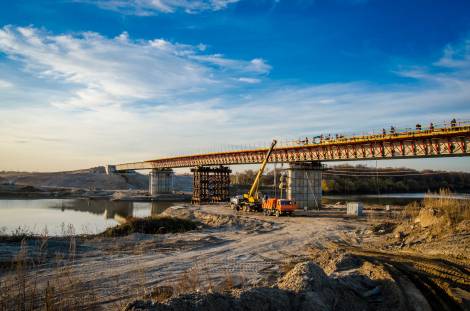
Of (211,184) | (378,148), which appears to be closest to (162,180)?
(211,184)

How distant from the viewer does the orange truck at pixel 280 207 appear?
1491 inches

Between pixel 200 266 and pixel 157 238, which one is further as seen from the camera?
pixel 157 238

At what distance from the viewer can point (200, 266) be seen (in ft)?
51.4

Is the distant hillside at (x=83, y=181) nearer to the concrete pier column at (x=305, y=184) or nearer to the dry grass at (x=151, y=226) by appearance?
the concrete pier column at (x=305, y=184)

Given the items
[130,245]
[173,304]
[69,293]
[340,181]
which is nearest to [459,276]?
[173,304]

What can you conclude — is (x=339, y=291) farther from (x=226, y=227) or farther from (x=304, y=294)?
(x=226, y=227)

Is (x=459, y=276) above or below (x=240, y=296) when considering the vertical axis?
below

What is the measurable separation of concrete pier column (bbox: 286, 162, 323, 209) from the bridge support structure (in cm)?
2229

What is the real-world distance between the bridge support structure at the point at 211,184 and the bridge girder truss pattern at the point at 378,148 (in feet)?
30.7

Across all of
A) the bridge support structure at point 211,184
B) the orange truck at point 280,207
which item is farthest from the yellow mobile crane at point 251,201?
the bridge support structure at point 211,184

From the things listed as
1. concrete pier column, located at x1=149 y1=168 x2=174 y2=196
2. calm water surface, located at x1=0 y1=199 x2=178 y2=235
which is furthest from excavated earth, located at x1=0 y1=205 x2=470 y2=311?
concrete pier column, located at x1=149 y1=168 x2=174 y2=196

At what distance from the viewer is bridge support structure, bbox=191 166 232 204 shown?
68125 millimetres

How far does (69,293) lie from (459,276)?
1285 centimetres

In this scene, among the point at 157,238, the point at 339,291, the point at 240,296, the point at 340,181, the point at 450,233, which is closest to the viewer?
the point at 240,296
